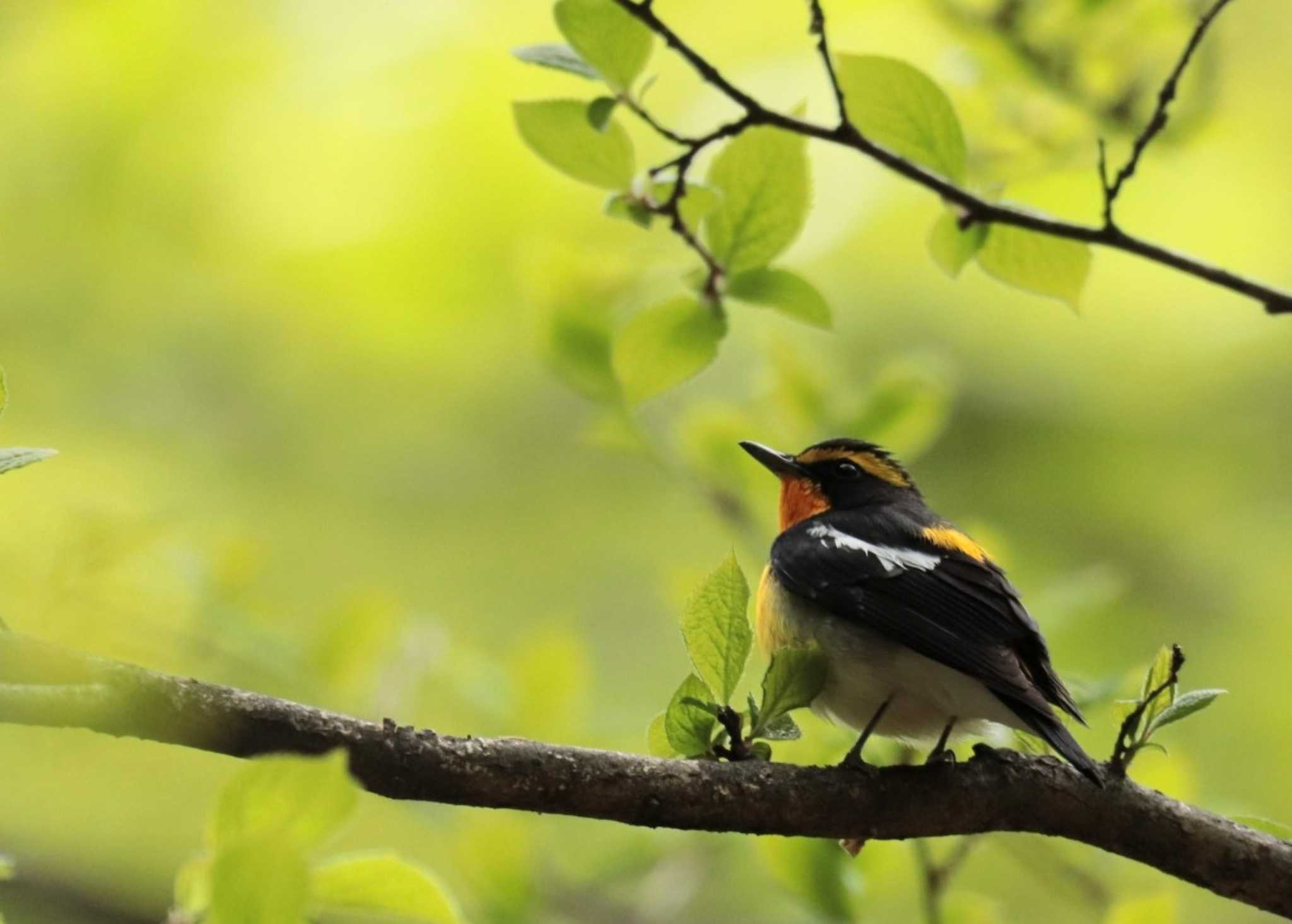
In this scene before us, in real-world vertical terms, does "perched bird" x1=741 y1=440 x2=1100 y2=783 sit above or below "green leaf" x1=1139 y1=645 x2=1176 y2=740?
above

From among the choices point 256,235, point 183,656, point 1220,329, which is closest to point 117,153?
point 256,235

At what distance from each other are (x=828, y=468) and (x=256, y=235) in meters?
4.01

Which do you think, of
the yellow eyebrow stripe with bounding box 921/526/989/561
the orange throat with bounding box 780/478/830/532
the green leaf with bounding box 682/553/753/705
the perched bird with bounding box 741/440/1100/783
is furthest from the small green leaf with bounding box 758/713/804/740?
the orange throat with bounding box 780/478/830/532

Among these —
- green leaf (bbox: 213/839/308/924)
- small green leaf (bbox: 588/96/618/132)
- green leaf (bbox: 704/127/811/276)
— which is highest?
green leaf (bbox: 704/127/811/276)

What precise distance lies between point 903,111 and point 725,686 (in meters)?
0.97

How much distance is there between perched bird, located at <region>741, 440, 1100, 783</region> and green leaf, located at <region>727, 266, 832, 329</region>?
716 mm

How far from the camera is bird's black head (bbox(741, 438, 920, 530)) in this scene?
3678 mm

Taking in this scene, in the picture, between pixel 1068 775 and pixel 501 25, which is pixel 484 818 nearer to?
pixel 1068 775

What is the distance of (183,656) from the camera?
12.1 feet

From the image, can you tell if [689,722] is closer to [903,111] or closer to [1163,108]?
[903,111]

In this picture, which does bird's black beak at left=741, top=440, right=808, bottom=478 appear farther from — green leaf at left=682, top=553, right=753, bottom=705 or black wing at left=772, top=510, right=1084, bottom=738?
green leaf at left=682, top=553, right=753, bottom=705

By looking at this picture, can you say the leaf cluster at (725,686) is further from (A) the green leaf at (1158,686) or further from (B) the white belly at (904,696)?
(B) the white belly at (904,696)

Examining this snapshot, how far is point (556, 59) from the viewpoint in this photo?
2.04 metres

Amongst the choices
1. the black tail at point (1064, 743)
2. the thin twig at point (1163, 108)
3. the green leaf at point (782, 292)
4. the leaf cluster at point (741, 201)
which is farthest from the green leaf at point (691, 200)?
the black tail at point (1064, 743)
